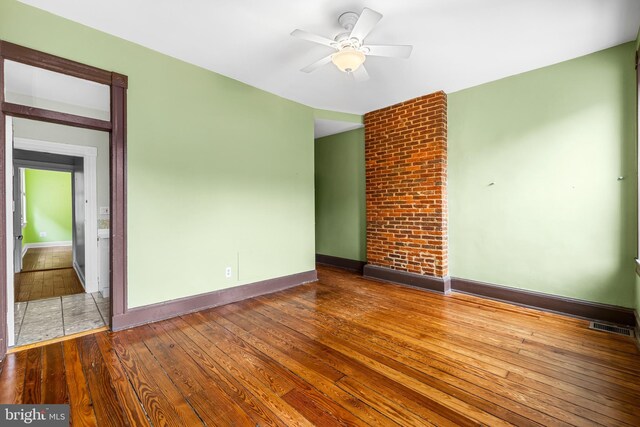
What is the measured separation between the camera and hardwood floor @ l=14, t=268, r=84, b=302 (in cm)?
369

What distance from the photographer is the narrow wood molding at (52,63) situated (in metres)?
2.13

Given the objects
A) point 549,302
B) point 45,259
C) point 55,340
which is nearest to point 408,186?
point 549,302

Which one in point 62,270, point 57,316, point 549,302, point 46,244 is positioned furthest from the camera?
point 46,244

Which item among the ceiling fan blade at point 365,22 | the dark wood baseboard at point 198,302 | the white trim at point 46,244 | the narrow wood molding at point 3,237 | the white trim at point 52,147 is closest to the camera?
the ceiling fan blade at point 365,22

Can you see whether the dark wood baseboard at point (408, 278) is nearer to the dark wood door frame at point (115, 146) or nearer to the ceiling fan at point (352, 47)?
the ceiling fan at point (352, 47)

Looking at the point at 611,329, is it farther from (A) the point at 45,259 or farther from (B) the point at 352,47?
(A) the point at 45,259

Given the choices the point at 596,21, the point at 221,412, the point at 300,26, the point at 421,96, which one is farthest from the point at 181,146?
the point at 596,21

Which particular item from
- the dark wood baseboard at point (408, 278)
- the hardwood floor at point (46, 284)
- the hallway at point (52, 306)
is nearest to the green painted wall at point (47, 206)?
the hallway at point (52, 306)

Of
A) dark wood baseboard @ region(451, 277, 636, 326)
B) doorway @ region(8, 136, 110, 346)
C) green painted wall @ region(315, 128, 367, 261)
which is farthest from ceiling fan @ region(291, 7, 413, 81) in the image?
doorway @ region(8, 136, 110, 346)

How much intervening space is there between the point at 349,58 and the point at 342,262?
3.86 m

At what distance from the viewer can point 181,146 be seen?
302 cm

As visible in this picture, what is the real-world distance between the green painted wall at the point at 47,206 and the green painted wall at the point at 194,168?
8.72 metres

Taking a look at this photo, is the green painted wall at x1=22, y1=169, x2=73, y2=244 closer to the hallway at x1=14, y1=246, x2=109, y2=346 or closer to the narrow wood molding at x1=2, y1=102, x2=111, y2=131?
the hallway at x1=14, y1=246, x2=109, y2=346

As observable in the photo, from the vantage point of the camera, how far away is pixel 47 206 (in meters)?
8.52
